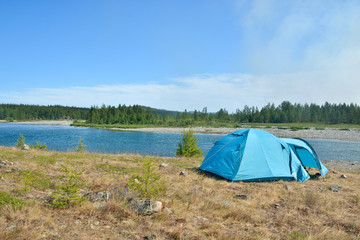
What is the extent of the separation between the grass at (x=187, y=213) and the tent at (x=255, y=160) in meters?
0.74

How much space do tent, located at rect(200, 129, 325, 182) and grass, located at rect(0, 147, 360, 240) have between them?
0.74 m

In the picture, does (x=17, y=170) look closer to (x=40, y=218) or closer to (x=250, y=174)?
(x=40, y=218)

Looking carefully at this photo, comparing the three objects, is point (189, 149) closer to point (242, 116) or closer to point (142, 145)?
point (142, 145)

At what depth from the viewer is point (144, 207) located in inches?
227

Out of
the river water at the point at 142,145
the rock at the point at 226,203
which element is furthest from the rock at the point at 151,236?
the river water at the point at 142,145

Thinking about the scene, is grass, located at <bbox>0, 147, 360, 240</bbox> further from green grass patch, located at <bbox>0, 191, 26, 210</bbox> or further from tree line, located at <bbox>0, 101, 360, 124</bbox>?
tree line, located at <bbox>0, 101, 360, 124</bbox>

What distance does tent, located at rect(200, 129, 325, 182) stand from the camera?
9.93 meters

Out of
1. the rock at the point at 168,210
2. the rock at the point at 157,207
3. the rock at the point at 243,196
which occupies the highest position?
the rock at the point at 157,207

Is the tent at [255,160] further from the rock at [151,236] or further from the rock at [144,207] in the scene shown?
the rock at [151,236]

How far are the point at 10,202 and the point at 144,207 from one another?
3133 mm

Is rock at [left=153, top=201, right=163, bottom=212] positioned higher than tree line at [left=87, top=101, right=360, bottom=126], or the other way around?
tree line at [left=87, top=101, right=360, bottom=126]

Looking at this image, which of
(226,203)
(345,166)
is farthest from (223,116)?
(226,203)

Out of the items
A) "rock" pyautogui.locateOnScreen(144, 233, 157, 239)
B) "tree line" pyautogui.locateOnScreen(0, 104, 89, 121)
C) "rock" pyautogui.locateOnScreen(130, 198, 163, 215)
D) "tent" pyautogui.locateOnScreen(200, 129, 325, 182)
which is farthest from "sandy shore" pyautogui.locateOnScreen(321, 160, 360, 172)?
"tree line" pyautogui.locateOnScreen(0, 104, 89, 121)

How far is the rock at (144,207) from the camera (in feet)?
18.6
